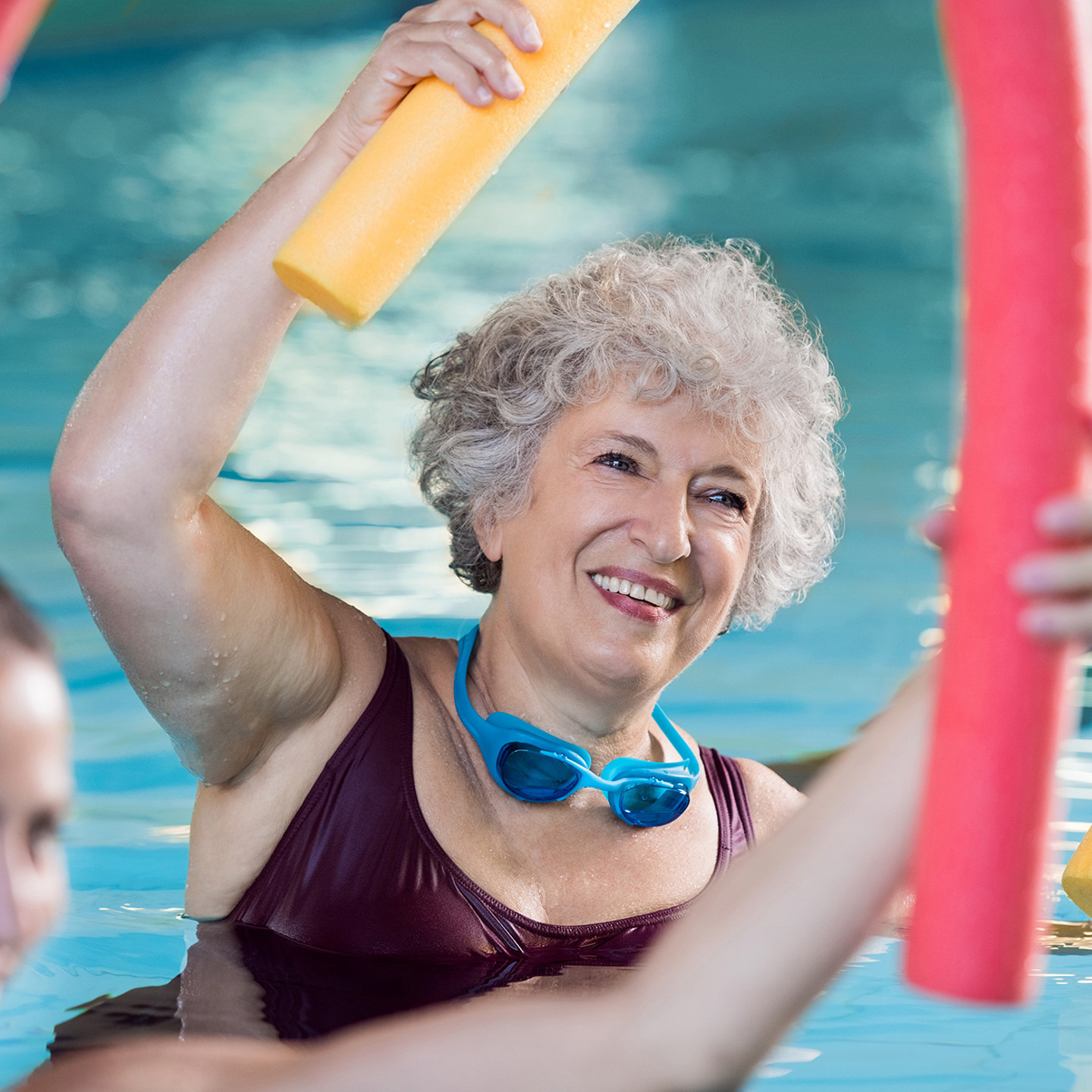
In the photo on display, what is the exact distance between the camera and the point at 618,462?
2.44 meters

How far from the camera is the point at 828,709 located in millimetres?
5086

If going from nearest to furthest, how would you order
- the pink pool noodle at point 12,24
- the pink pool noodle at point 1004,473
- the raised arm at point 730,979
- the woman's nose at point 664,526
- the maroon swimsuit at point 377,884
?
the pink pool noodle at point 1004,473 → the pink pool noodle at point 12,24 → the raised arm at point 730,979 → the maroon swimsuit at point 377,884 → the woman's nose at point 664,526

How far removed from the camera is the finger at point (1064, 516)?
792mm

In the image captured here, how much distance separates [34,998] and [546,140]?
385 inches

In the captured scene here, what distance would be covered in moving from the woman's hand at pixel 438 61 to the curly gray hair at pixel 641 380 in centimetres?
92

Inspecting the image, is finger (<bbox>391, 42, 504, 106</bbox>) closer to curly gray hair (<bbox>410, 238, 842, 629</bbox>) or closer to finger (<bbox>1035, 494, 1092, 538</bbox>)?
finger (<bbox>1035, 494, 1092, 538</bbox>)

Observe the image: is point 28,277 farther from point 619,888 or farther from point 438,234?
point 438,234

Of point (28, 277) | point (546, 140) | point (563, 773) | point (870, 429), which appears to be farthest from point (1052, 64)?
point (546, 140)

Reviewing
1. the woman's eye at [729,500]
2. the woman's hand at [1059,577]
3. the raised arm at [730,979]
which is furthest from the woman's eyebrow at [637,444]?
the woman's hand at [1059,577]

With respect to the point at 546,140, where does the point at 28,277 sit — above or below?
below

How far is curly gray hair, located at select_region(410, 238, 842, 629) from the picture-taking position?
2.44 meters

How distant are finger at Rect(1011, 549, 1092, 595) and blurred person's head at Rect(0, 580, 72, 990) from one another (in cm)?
73

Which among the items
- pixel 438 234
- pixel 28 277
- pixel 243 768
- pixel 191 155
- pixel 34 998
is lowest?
pixel 34 998

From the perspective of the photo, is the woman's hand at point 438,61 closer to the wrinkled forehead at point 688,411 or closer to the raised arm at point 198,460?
the raised arm at point 198,460
